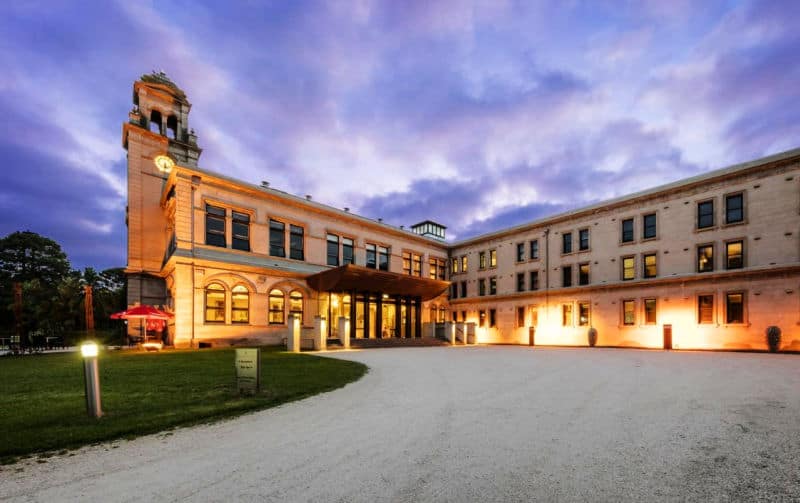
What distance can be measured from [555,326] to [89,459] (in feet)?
115

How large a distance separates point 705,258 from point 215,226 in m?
35.5

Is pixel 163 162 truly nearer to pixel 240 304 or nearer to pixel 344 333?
pixel 240 304

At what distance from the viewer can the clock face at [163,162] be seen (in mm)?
29047

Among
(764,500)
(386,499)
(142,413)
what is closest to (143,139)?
(142,413)

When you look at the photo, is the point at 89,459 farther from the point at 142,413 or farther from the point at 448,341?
the point at 448,341

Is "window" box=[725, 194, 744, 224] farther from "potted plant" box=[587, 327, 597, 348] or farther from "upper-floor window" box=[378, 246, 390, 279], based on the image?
"upper-floor window" box=[378, 246, 390, 279]

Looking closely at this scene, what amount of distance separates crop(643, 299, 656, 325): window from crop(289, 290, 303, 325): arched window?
89.7 feet

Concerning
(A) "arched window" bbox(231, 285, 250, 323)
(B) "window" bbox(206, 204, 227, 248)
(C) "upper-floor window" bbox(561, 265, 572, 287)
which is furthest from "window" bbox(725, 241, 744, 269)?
(B) "window" bbox(206, 204, 227, 248)

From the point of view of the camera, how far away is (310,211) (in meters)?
30.0

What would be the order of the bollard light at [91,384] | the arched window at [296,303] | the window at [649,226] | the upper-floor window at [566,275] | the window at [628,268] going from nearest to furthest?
the bollard light at [91,384]
the arched window at [296,303]
the window at [649,226]
the window at [628,268]
the upper-floor window at [566,275]

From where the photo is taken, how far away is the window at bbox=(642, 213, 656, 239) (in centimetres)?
2930

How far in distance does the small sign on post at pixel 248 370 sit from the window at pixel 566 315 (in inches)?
1241

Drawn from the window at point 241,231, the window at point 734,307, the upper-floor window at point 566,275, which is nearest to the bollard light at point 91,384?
Result: the window at point 241,231

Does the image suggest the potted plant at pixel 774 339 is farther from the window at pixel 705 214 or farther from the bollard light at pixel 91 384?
the bollard light at pixel 91 384
